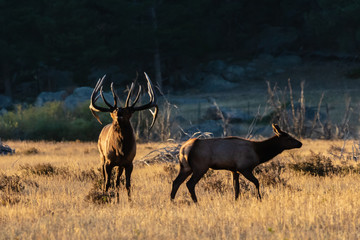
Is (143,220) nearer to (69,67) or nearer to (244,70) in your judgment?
(69,67)

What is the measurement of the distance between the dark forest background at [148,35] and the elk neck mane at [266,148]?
42081 mm

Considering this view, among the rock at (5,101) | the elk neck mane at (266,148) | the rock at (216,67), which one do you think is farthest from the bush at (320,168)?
the rock at (216,67)

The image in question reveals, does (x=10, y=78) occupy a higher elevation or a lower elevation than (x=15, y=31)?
lower

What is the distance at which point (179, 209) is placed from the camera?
8945 mm

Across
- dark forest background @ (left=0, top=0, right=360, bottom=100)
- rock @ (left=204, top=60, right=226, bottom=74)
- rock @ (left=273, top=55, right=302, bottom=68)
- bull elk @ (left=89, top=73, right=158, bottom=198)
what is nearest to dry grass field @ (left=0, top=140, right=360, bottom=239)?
bull elk @ (left=89, top=73, right=158, bottom=198)

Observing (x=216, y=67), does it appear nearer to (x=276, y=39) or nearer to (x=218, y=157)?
(x=276, y=39)

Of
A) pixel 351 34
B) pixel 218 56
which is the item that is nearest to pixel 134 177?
pixel 351 34

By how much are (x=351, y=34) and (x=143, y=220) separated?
5045 cm

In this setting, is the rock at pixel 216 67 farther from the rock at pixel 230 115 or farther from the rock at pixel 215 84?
the rock at pixel 230 115

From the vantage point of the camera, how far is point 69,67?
52.4 meters

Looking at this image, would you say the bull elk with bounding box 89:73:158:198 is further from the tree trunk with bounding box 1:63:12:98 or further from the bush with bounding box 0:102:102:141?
the tree trunk with bounding box 1:63:12:98

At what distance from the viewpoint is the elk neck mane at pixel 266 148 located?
9555mm

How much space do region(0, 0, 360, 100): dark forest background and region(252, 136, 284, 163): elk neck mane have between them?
138ft

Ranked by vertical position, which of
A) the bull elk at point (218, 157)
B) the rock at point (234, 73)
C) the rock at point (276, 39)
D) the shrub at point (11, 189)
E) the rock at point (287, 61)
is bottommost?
the shrub at point (11, 189)
